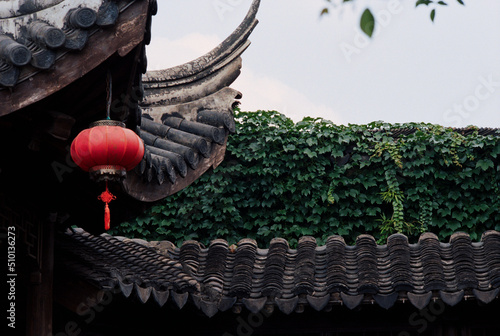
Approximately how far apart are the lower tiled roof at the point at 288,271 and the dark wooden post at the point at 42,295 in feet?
0.88

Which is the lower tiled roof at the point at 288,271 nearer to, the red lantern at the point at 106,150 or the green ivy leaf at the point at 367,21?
the red lantern at the point at 106,150

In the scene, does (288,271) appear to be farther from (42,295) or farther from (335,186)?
(335,186)

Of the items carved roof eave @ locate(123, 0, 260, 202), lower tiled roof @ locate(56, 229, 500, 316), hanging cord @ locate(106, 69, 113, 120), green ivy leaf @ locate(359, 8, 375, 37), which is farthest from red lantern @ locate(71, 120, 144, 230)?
green ivy leaf @ locate(359, 8, 375, 37)

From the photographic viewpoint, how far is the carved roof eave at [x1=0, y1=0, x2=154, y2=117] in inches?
165

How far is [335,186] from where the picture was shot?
10500 millimetres

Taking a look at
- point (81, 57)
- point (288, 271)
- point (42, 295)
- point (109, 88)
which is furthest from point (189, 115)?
point (81, 57)

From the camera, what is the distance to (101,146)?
4727 millimetres

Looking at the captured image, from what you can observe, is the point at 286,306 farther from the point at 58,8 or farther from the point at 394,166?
the point at 394,166

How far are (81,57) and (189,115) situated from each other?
2790 millimetres

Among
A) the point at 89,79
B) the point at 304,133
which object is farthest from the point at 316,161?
the point at 89,79

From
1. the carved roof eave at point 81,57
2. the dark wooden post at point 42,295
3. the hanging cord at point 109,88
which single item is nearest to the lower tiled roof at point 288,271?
the dark wooden post at point 42,295

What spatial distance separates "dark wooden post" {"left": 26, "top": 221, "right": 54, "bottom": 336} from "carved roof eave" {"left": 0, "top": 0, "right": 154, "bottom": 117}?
164cm

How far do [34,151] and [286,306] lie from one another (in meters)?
2.75

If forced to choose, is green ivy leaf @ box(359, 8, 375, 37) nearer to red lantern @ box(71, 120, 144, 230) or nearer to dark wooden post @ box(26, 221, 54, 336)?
red lantern @ box(71, 120, 144, 230)
